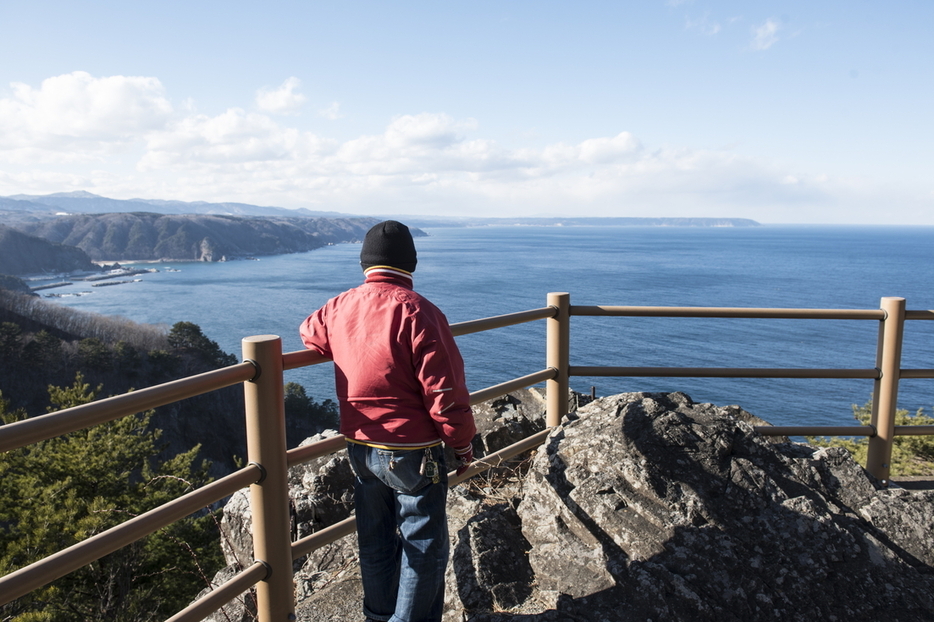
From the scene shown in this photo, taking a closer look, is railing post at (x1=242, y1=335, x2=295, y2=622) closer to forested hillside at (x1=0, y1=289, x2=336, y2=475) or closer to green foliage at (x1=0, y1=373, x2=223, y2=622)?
green foliage at (x1=0, y1=373, x2=223, y2=622)

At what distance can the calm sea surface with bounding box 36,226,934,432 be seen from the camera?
47.0 m

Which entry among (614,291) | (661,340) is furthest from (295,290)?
(661,340)

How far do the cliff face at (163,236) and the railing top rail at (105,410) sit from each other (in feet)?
545

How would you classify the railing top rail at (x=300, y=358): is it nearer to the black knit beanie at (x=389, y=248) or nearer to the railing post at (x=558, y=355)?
the black knit beanie at (x=389, y=248)

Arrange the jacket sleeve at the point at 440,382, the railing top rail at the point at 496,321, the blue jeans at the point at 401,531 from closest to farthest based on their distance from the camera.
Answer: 1. the jacket sleeve at the point at 440,382
2. the blue jeans at the point at 401,531
3. the railing top rail at the point at 496,321

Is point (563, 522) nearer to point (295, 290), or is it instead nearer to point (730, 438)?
point (730, 438)

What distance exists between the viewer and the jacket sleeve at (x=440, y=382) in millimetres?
2230

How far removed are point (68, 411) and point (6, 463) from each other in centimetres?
1217

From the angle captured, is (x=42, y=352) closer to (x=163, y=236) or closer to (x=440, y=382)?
(x=440, y=382)

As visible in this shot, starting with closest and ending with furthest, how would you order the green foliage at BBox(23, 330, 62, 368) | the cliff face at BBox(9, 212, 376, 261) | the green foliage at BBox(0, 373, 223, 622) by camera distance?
the green foliage at BBox(0, 373, 223, 622), the green foliage at BBox(23, 330, 62, 368), the cliff face at BBox(9, 212, 376, 261)

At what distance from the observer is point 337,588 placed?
10.7 ft

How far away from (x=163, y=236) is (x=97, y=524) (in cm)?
17175

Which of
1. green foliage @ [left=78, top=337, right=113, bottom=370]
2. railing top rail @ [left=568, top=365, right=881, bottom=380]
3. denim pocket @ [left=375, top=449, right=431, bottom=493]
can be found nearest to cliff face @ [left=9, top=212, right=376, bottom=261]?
green foliage @ [left=78, top=337, right=113, bottom=370]

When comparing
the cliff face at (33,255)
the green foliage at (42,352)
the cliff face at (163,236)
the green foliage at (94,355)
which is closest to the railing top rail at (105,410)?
the green foliage at (42,352)
